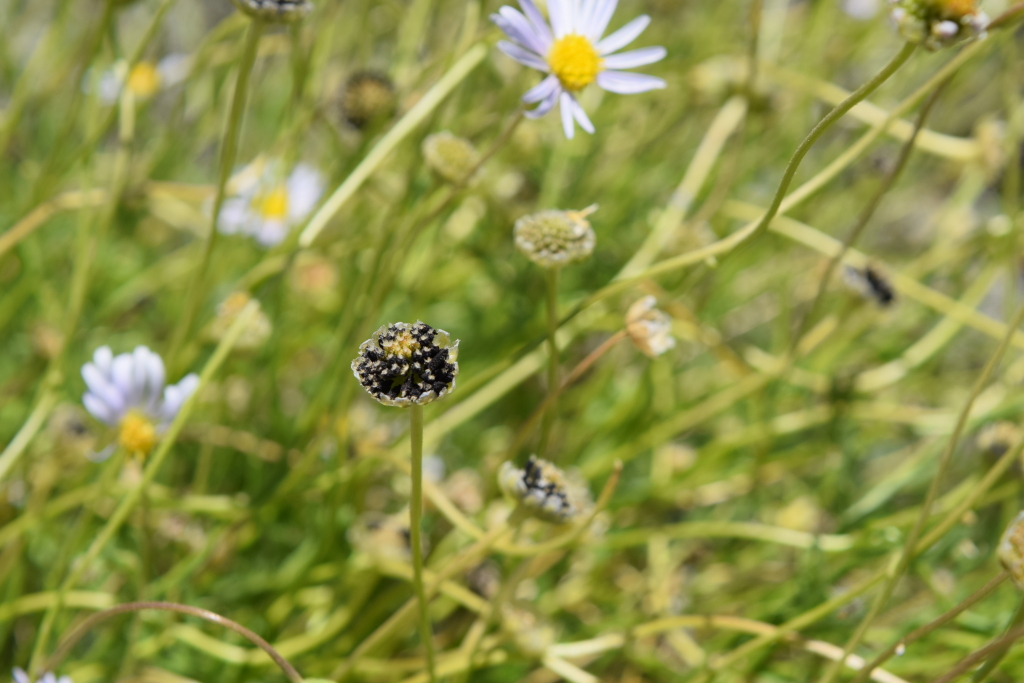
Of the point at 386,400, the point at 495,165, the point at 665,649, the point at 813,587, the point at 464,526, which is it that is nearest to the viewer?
the point at 386,400

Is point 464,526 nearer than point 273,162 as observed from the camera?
Yes

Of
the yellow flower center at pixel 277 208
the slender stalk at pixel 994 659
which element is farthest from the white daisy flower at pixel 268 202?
the slender stalk at pixel 994 659

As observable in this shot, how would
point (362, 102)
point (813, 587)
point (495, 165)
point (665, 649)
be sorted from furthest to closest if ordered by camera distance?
point (495, 165)
point (665, 649)
point (362, 102)
point (813, 587)

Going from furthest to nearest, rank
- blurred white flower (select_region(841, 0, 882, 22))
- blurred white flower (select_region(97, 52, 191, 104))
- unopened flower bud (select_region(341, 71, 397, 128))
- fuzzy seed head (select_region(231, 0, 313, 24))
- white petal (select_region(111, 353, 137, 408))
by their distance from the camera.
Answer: blurred white flower (select_region(841, 0, 882, 22)), blurred white flower (select_region(97, 52, 191, 104)), unopened flower bud (select_region(341, 71, 397, 128)), white petal (select_region(111, 353, 137, 408)), fuzzy seed head (select_region(231, 0, 313, 24))

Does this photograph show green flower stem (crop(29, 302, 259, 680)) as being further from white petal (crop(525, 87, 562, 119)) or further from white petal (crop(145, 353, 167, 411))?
white petal (crop(525, 87, 562, 119))

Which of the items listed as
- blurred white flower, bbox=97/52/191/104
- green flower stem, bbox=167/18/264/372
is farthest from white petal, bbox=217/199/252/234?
green flower stem, bbox=167/18/264/372

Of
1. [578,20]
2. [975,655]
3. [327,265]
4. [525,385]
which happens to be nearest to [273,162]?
[327,265]

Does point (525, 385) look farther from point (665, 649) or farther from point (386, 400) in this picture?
point (386, 400)
